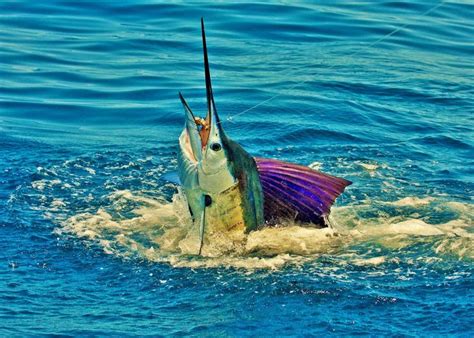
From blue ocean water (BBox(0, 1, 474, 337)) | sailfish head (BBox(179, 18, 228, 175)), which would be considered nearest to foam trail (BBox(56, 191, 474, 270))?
blue ocean water (BBox(0, 1, 474, 337))

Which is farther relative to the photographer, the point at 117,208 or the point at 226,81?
the point at 226,81

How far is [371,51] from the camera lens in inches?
535

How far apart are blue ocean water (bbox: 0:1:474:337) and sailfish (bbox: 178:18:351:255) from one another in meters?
0.18

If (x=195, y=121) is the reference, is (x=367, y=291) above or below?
below

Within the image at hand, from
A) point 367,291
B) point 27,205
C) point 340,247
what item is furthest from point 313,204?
point 27,205

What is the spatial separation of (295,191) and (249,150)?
2678 mm

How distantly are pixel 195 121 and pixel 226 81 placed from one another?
19.6 ft

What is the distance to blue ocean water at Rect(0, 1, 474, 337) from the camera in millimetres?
5797

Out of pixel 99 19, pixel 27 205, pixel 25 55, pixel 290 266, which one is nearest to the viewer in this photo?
pixel 290 266

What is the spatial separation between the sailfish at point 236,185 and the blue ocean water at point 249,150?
180 mm

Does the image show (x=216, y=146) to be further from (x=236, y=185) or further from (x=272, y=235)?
(x=272, y=235)

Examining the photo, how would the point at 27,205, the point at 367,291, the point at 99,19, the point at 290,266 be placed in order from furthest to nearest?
1. the point at 99,19
2. the point at 27,205
3. the point at 290,266
4. the point at 367,291

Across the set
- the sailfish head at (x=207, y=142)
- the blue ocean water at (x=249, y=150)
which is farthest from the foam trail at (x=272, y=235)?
the sailfish head at (x=207, y=142)

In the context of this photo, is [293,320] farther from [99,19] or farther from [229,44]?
[99,19]
